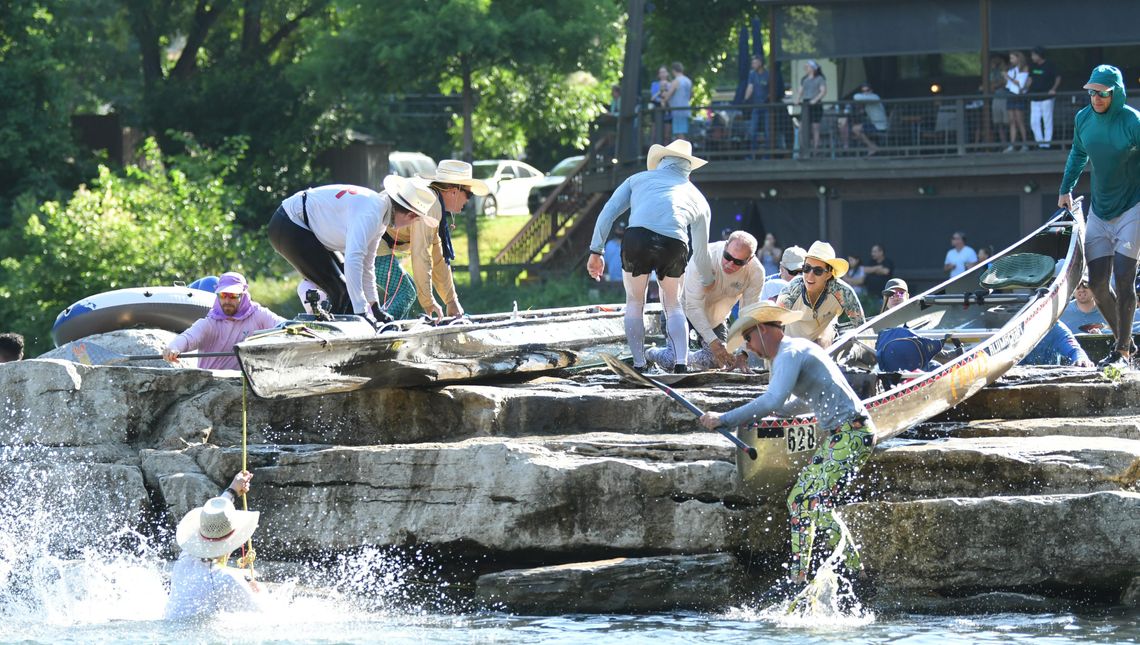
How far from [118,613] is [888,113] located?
16083 millimetres

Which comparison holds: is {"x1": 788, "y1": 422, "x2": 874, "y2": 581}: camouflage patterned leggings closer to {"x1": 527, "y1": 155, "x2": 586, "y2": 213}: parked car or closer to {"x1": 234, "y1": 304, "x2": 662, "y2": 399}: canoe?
{"x1": 234, "y1": 304, "x2": 662, "y2": 399}: canoe

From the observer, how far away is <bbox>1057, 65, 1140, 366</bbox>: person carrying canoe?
41.1ft

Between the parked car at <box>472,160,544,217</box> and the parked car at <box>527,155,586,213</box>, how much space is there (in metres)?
0.24

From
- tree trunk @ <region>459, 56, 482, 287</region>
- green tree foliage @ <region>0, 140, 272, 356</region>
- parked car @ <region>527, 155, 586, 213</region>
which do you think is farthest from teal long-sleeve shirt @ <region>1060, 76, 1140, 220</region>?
parked car @ <region>527, 155, 586, 213</region>

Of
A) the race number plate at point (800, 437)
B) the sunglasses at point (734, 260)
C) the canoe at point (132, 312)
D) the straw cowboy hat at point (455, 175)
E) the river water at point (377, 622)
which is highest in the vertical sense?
the straw cowboy hat at point (455, 175)

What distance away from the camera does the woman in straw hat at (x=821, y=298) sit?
41.3 ft

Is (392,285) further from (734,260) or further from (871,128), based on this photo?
(871,128)

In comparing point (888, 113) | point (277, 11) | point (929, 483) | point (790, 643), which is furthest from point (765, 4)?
point (790, 643)

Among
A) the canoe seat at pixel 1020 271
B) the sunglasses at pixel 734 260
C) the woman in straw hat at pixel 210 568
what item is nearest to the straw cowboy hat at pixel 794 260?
the sunglasses at pixel 734 260

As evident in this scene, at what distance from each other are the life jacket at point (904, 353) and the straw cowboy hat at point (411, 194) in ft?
10.5

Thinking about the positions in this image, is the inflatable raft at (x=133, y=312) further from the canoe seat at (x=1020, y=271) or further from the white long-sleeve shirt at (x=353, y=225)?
the canoe seat at (x=1020, y=271)

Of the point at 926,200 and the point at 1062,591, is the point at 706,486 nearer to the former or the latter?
the point at 1062,591

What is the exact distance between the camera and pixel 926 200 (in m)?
24.7

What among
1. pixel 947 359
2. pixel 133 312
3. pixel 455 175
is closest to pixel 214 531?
pixel 455 175
